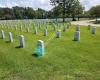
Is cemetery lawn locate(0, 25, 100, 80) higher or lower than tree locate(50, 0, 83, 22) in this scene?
lower

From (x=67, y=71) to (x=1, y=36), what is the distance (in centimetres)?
1150

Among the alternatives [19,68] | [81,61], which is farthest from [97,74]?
[19,68]

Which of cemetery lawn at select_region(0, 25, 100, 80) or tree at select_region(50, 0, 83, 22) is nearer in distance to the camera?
cemetery lawn at select_region(0, 25, 100, 80)

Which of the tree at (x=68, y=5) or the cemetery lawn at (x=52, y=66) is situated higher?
the tree at (x=68, y=5)

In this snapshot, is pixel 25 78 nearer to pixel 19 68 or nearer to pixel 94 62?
pixel 19 68

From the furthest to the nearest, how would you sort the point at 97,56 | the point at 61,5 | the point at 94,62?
the point at 61,5, the point at 97,56, the point at 94,62

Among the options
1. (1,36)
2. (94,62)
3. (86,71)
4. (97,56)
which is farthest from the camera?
(1,36)

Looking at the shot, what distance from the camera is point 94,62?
28.0 ft

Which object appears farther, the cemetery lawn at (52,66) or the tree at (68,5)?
the tree at (68,5)

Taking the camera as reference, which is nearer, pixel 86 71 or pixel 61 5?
pixel 86 71

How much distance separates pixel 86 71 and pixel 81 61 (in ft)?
4.35

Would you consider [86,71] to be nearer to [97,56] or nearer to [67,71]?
[67,71]

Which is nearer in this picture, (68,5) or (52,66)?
(52,66)

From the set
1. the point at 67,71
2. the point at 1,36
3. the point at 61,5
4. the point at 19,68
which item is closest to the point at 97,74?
the point at 67,71
